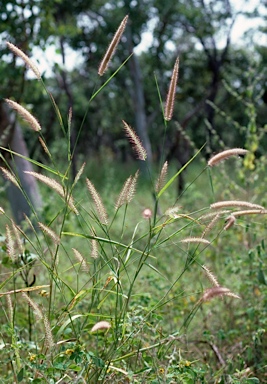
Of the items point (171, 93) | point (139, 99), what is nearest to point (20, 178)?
point (171, 93)

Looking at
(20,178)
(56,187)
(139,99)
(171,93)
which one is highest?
(171,93)

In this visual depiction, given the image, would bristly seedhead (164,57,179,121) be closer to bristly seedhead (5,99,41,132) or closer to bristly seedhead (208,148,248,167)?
bristly seedhead (208,148,248,167)

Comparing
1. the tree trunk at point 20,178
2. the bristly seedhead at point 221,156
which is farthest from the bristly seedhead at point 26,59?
the tree trunk at point 20,178

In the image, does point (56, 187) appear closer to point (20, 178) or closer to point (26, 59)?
point (26, 59)

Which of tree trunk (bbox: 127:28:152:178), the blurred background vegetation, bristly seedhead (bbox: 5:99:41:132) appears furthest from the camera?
tree trunk (bbox: 127:28:152:178)

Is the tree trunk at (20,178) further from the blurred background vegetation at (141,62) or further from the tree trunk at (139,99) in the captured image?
the tree trunk at (139,99)

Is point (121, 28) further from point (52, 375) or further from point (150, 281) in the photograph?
point (150, 281)

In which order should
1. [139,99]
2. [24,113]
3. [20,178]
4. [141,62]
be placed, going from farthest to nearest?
[141,62] < [139,99] < [20,178] < [24,113]

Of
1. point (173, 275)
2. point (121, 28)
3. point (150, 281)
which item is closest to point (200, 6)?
point (173, 275)

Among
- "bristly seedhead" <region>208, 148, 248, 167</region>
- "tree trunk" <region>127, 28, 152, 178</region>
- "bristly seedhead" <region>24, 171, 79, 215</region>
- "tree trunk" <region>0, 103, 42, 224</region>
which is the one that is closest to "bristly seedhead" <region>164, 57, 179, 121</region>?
"bristly seedhead" <region>208, 148, 248, 167</region>

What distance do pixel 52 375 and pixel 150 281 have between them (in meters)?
1.31

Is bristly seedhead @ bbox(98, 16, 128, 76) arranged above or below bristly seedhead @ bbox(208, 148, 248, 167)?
above

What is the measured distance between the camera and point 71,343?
6.03ft

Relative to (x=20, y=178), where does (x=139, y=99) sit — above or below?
below
